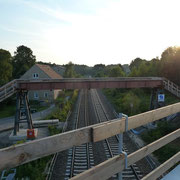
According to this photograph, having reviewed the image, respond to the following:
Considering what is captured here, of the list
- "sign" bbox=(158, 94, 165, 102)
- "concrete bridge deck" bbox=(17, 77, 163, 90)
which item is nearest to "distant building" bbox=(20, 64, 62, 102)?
"concrete bridge deck" bbox=(17, 77, 163, 90)

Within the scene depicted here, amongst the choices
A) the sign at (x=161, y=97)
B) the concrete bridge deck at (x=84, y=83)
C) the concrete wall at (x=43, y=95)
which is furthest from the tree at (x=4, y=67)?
the sign at (x=161, y=97)

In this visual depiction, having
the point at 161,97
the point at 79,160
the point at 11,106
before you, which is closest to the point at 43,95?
the point at 11,106

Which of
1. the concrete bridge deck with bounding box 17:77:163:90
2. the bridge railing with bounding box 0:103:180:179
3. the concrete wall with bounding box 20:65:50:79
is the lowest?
the bridge railing with bounding box 0:103:180:179

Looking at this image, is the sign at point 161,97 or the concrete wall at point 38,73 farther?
the concrete wall at point 38,73

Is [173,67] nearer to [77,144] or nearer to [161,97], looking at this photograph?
[161,97]

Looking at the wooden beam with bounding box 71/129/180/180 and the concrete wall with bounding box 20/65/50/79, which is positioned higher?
the concrete wall with bounding box 20/65/50/79

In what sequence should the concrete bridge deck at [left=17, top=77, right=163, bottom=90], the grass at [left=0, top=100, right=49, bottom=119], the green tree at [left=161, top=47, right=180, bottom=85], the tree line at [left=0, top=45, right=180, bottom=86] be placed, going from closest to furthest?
the concrete bridge deck at [left=17, top=77, right=163, bottom=90] → the green tree at [left=161, top=47, right=180, bottom=85] → the tree line at [left=0, top=45, right=180, bottom=86] → the grass at [left=0, top=100, right=49, bottom=119]

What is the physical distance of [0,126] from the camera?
66.0 ft

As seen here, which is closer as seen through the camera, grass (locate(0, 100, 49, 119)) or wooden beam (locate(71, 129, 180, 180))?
wooden beam (locate(71, 129, 180, 180))

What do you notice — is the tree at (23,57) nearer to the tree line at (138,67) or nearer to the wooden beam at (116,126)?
the tree line at (138,67)

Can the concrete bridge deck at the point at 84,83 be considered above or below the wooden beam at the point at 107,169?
above

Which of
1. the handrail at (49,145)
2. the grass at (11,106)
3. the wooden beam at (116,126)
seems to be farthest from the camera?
the grass at (11,106)

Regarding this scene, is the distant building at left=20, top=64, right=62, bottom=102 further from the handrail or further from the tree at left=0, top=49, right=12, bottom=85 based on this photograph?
the handrail

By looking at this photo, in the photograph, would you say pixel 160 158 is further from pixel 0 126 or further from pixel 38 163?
pixel 0 126
